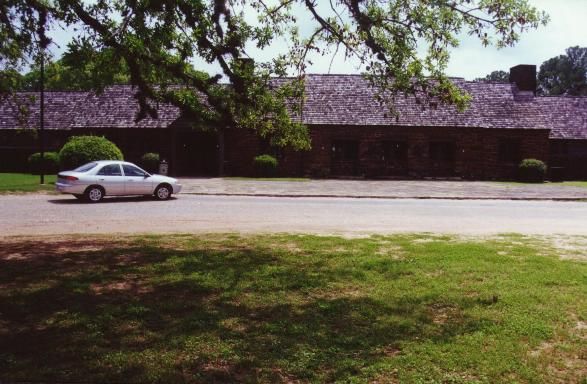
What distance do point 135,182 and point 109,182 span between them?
93cm

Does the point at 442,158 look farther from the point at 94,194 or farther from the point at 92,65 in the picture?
the point at 92,65

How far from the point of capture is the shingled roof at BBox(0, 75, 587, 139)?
116 ft

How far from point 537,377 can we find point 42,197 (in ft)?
61.5

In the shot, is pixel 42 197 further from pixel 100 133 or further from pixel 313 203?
pixel 100 133

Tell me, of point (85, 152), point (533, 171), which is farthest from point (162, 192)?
point (533, 171)

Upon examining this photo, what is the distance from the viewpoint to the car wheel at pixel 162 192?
19.2 metres

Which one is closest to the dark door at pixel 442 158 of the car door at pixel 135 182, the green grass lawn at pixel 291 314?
the car door at pixel 135 182

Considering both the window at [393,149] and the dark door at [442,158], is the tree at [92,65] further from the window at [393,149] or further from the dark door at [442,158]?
the dark door at [442,158]

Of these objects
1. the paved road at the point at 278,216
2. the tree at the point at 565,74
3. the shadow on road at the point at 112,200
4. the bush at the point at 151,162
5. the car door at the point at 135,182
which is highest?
the tree at the point at 565,74

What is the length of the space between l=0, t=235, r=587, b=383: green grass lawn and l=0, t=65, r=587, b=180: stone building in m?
26.1

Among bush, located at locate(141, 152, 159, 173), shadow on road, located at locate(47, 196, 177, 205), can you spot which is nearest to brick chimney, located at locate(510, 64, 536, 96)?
bush, located at locate(141, 152, 159, 173)

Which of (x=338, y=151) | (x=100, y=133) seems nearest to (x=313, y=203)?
(x=338, y=151)

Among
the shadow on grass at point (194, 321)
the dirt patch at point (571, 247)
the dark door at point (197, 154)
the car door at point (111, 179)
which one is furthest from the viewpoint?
the dark door at point (197, 154)

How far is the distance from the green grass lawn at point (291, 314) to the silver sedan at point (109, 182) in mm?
8704
